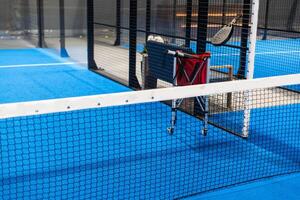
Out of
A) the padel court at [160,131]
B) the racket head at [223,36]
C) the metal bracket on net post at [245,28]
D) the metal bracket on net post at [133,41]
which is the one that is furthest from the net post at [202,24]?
the metal bracket on net post at [133,41]

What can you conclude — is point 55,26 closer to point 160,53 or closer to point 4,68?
point 4,68

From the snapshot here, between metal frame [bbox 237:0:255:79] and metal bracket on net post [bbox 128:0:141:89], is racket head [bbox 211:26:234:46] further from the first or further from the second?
metal bracket on net post [bbox 128:0:141:89]

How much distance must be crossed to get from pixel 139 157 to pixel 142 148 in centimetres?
24

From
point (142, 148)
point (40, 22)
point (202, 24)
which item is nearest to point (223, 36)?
point (202, 24)

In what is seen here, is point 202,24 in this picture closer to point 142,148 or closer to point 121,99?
point 142,148

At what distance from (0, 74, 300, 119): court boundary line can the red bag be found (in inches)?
49.1

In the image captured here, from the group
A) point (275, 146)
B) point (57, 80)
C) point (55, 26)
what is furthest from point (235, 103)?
point (55, 26)

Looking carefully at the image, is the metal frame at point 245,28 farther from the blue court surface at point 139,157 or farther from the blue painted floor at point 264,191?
the blue painted floor at point 264,191

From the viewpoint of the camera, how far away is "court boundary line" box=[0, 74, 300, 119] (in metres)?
2.64

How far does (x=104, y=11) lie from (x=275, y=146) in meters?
8.11

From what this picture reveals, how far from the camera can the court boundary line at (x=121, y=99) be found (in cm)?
264

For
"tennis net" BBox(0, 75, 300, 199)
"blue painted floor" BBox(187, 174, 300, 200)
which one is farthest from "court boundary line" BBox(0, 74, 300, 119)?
"blue painted floor" BBox(187, 174, 300, 200)

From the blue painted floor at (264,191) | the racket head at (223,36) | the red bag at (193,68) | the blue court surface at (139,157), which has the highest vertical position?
the racket head at (223,36)

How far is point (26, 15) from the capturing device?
12383mm
